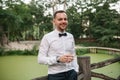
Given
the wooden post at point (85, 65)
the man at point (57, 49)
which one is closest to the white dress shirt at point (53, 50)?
the man at point (57, 49)

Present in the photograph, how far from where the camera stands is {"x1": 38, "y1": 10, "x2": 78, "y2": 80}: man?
6.41 ft

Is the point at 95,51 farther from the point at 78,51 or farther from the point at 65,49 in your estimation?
the point at 65,49

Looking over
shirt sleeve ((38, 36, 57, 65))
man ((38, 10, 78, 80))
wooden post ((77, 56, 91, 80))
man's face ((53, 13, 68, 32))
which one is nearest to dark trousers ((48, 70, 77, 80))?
man ((38, 10, 78, 80))

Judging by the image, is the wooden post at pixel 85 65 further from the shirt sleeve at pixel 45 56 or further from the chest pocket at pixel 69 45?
the shirt sleeve at pixel 45 56

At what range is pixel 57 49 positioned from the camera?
2.00 metres

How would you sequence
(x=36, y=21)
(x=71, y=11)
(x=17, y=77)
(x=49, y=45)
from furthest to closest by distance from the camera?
(x=36, y=21)
(x=71, y=11)
(x=17, y=77)
(x=49, y=45)

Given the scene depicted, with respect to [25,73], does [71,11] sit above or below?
above

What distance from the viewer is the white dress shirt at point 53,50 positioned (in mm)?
1945

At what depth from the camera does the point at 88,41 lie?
24578 mm

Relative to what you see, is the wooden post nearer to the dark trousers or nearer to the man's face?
the dark trousers

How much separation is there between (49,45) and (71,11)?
22659 mm

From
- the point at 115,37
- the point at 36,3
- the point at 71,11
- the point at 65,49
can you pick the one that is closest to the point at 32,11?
the point at 36,3

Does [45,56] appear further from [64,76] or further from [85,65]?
[85,65]

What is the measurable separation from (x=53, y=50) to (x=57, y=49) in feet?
0.11
